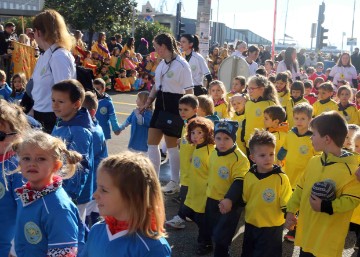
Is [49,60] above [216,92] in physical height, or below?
above

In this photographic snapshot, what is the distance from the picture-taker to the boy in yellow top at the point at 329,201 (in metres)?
3.58

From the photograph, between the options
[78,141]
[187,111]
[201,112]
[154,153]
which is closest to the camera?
[78,141]

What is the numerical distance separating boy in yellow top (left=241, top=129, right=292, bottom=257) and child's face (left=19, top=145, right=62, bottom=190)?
1926mm

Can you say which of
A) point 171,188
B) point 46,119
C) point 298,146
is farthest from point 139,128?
point 46,119

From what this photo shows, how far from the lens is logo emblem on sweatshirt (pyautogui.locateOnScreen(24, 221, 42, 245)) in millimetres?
2693

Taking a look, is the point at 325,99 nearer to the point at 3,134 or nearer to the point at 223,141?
the point at 223,141

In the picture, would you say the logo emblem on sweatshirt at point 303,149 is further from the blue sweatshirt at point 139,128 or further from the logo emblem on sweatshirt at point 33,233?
the logo emblem on sweatshirt at point 33,233

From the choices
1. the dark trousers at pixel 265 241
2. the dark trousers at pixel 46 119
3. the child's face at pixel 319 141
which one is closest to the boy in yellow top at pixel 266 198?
the dark trousers at pixel 265 241

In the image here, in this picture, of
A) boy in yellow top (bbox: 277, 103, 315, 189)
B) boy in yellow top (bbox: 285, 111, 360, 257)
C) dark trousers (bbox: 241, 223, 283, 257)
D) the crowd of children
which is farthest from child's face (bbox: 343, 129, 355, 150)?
dark trousers (bbox: 241, 223, 283, 257)

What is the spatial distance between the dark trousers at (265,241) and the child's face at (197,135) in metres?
1.11

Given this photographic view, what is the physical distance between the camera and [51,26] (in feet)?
14.9

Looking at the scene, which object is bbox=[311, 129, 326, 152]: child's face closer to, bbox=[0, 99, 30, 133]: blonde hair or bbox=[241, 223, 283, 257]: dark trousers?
bbox=[241, 223, 283, 257]: dark trousers

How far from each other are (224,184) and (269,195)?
0.52m

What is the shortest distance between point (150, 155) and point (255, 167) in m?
2.50
